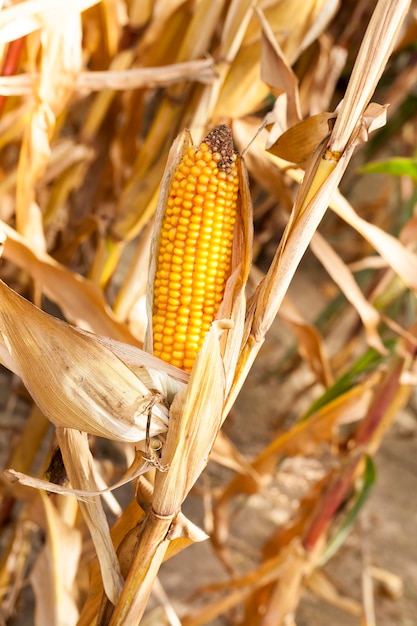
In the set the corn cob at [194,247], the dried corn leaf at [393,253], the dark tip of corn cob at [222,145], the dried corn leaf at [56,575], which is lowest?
the dried corn leaf at [56,575]

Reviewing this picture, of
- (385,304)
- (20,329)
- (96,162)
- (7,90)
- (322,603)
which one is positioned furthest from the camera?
(322,603)

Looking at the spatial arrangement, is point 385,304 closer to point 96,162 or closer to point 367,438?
point 367,438

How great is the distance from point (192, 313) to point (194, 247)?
2.2 inches

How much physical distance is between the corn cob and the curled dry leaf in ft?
0.16

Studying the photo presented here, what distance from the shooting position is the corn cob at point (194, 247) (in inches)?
19.9

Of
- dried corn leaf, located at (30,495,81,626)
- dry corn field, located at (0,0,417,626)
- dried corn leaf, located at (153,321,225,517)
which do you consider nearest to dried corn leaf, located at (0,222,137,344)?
dry corn field, located at (0,0,417,626)

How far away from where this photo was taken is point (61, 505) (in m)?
0.88

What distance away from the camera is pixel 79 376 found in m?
0.51

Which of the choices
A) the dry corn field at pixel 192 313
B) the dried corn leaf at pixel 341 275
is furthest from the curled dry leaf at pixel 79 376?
the dried corn leaf at pixel 341 275

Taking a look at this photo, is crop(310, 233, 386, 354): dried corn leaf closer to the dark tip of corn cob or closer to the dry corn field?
the dry corn field

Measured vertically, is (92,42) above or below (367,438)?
above

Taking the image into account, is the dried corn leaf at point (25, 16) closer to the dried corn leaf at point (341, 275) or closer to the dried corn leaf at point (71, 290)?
the dried corn leaf at point (71, 290)

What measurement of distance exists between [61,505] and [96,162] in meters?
0.76

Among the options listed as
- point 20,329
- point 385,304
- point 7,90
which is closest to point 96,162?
point 7,90
